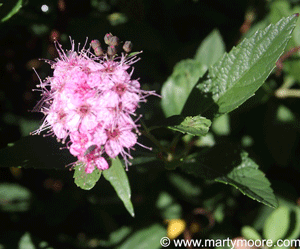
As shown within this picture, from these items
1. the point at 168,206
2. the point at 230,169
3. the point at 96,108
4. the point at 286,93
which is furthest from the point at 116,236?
the point at 286,93

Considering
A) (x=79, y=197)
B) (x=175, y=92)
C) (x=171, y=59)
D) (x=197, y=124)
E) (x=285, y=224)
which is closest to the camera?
(x=197, y=124)

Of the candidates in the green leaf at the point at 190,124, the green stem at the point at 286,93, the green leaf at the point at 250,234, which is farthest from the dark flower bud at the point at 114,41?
the green stem at the point at 286,93

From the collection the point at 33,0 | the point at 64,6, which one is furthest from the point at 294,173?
the point at 33,0

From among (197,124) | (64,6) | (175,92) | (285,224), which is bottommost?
(285,224)

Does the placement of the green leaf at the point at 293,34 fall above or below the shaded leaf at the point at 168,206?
above

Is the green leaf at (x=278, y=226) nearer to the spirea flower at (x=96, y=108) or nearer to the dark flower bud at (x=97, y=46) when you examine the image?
the spirea flower at (x=96, y=108)

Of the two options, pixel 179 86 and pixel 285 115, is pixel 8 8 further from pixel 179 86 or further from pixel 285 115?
pixel 285 115

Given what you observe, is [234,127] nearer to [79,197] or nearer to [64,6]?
[79,197]
